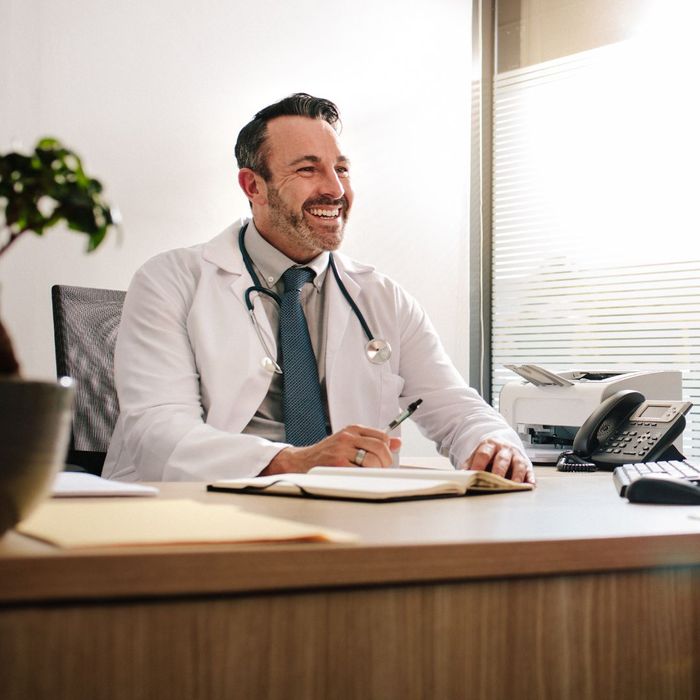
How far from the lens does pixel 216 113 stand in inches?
136

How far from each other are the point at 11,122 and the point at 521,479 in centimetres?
224

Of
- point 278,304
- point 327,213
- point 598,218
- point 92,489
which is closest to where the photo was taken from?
point 92,489

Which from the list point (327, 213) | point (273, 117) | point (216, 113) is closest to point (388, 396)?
point (327, 213)

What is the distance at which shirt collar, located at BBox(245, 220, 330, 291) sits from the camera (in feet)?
7.34

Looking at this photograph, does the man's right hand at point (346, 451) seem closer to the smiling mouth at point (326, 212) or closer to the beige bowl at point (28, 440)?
the beige bowl at point (28, 440)

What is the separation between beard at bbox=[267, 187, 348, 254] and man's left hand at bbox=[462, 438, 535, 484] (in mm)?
914

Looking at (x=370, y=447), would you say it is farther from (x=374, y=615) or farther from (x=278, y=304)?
(x=374, y=615)

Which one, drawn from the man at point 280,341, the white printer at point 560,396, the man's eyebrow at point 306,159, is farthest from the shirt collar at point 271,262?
the white printer at point 560,396

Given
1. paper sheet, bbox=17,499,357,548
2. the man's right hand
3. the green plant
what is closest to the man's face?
the man's right hand

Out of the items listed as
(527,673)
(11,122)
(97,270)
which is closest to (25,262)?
(97,270)

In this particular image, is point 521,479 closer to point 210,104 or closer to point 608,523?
point 608,523

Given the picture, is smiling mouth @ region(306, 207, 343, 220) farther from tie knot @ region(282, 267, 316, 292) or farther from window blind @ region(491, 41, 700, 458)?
window blind @ region(491, 41, 700, 458)

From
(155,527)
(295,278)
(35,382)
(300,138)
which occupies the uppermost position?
(300,138)

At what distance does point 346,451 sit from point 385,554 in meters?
0.83
